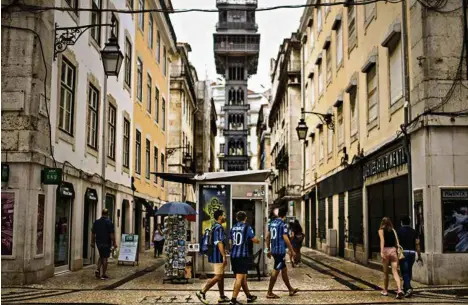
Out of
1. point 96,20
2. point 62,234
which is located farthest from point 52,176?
point 96,20

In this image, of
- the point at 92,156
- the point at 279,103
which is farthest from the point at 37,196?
the point at 279,103

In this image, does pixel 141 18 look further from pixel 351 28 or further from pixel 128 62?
pixel 351 28

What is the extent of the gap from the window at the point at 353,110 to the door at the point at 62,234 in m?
11.1

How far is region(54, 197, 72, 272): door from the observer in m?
15.8

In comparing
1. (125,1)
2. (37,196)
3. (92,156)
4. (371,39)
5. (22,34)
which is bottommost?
(37,196)

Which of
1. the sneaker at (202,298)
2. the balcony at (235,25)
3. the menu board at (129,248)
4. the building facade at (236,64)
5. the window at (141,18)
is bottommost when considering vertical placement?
the sneaker at (202,298)

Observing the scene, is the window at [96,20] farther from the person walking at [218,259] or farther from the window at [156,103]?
the window at [156,103]

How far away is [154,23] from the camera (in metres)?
33.8

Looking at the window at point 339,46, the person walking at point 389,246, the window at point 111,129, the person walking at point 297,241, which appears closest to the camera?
the person walking at point 389,246

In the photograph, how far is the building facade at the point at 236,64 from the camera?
4707 inches

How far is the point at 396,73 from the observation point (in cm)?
1672

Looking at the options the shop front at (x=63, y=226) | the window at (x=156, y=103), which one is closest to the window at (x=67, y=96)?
the shop front at (x=63, y=226)

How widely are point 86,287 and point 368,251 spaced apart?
10.5m

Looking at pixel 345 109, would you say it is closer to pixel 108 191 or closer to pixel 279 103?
pixel 108 191
